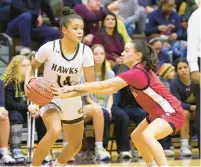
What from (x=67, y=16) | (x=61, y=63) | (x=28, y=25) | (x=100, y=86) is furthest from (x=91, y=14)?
(x=100, y=86)

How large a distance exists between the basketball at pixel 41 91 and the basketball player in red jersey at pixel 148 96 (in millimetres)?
166

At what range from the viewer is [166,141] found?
9617mm

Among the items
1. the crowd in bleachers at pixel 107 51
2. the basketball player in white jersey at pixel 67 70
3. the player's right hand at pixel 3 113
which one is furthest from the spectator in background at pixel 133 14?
the basketball player in white jersey at pixel 67 70

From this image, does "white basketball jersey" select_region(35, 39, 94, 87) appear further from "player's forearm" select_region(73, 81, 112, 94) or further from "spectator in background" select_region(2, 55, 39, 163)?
"spectator in background" select_region(2, 55, 39, 163)

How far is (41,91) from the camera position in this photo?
6.38 m

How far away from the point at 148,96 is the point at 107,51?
13.7 feet

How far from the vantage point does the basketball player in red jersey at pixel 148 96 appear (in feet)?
20.6

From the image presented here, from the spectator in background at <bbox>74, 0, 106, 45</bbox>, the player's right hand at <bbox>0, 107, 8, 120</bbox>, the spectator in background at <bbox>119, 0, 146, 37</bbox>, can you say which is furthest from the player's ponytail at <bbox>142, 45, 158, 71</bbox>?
the spectator in background at <bbox>119, 0, 146, 37</bbox>

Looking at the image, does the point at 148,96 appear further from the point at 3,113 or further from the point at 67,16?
the point at 3,113

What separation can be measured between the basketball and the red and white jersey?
83 centimetres

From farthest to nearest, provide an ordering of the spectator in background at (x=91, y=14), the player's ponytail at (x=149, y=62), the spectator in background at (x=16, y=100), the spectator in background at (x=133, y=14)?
the spectator in background at (x=133, y=14), the spectator in background at (x=91, y=14), the spectator in background at (x=16, y=100), the player's ponytail at (x=149, y=62)

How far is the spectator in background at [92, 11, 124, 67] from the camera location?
10570 millimetres

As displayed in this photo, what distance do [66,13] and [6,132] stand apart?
7.19 feet

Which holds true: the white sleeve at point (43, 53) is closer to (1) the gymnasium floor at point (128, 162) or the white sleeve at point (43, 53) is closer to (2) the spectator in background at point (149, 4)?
(1) the gymnasium floor at point (128, 162)
